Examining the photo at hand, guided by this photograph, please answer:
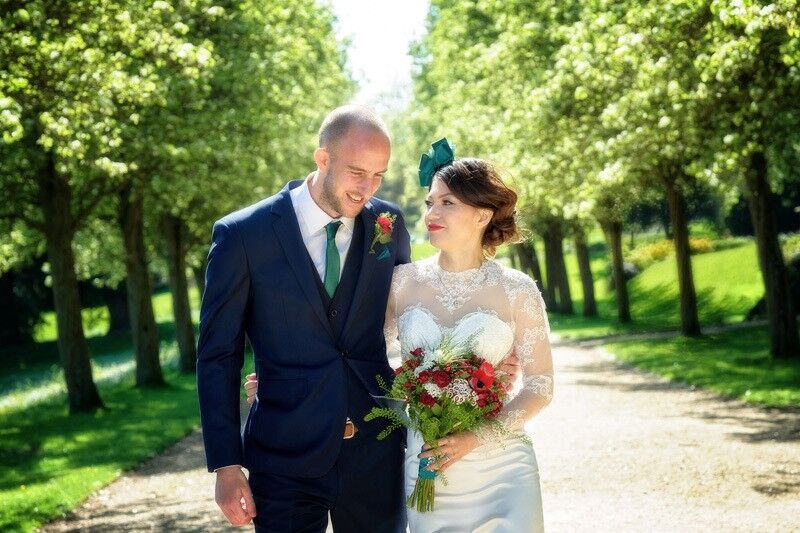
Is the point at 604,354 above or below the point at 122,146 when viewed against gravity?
below

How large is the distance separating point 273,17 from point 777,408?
51.8 feet

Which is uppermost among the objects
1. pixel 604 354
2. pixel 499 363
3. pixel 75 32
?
pixel 75 32

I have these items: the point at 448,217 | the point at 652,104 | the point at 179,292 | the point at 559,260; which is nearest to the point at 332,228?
the point at 448,217

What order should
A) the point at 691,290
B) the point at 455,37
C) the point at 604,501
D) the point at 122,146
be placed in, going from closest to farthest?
1. the point at 604,501
2. the point at 122,146
3. the point at 691,290
4. the point at 455,37

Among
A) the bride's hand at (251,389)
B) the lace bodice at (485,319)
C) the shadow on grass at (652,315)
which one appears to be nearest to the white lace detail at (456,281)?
the lace bodice at (485,319)

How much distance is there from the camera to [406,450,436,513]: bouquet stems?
5199mm

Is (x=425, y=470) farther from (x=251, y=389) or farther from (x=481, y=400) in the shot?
(x=251, y=389)

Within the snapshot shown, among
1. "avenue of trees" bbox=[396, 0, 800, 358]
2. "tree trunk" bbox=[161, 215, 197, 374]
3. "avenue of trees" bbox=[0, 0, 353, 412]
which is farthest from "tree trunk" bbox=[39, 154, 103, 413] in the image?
"avenue of trees" bbox=[396, 0, 800, 358]

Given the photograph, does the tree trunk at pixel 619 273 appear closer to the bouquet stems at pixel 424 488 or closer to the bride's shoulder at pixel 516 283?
the bride's shoulder at pixel 516 283

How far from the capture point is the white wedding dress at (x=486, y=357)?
5238mm

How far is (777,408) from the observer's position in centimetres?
1698

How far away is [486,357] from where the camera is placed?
17.7 feet

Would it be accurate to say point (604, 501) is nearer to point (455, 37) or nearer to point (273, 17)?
point (273, 17)

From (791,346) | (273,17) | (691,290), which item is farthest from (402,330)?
(691,290)
